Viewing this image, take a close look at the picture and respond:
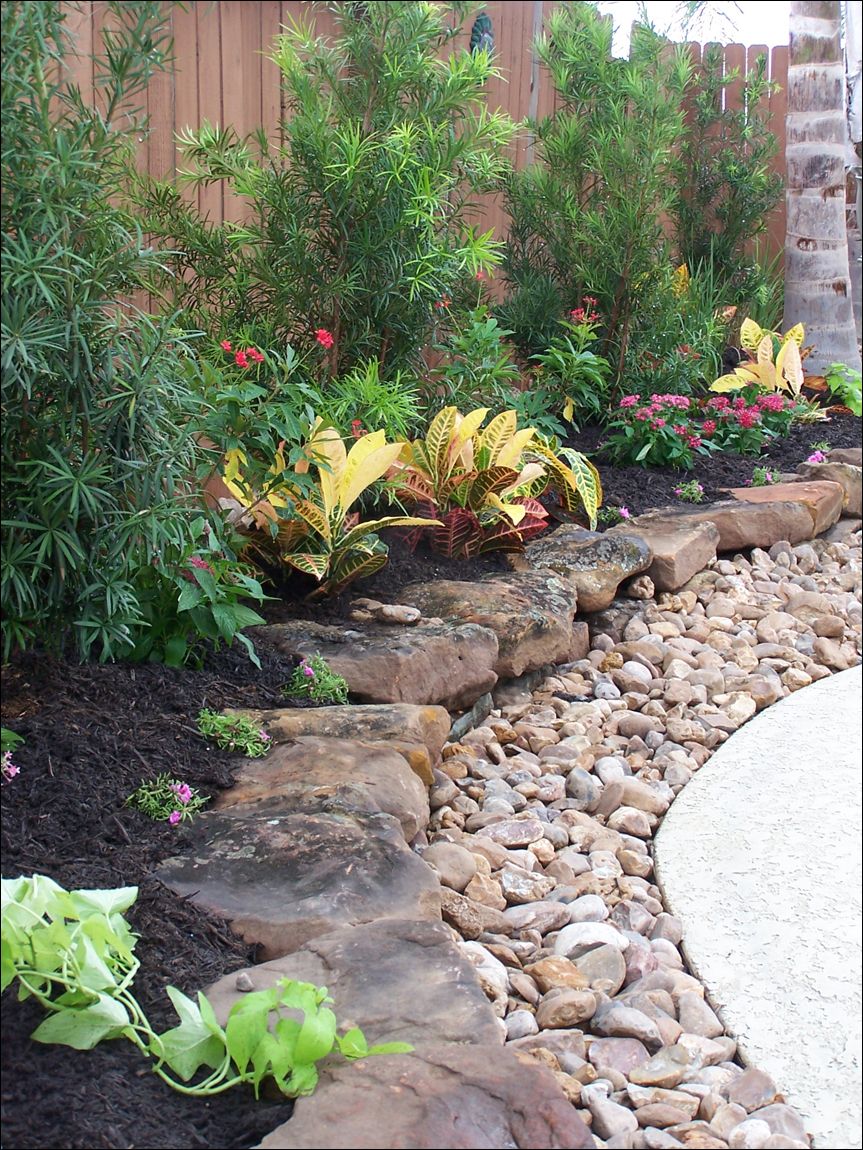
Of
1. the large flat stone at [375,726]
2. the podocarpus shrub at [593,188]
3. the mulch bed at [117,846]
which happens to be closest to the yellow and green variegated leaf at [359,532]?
the mulch bed at [117,846]

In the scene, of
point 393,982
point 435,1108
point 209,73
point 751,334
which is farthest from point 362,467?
point 751,334

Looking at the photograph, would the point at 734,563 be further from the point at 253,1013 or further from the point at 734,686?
the point at 253,1013

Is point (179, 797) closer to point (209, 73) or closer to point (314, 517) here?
point (314, 517)

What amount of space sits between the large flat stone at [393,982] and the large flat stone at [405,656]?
1203mm

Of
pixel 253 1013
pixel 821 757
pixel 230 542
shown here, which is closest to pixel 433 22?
pixel 230 542

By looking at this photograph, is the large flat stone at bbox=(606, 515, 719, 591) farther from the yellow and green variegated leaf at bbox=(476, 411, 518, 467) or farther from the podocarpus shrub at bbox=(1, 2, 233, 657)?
the podocarpus shrub at bbox=(1, 2, 233, 657)

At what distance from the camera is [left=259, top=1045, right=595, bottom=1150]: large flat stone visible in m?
1.48

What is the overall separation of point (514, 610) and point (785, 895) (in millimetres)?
1382

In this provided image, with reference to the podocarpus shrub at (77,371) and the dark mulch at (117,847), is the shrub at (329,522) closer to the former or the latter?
the dark mulch at (117,847)

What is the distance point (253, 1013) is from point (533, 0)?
572 cm

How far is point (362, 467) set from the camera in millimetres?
3609

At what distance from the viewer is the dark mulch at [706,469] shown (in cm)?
514

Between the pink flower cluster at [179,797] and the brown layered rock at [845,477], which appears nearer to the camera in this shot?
the pink flower cluster at [179,797]

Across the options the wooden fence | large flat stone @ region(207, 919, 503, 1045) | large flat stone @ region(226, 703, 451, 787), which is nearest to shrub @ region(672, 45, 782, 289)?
the wooden fence
